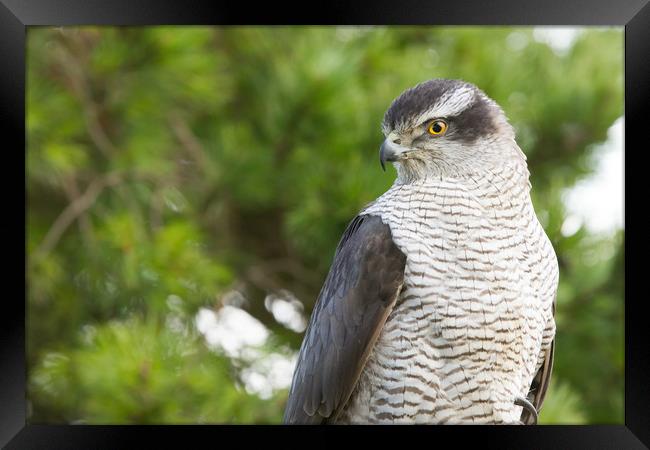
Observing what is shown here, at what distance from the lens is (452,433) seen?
82.3 inches

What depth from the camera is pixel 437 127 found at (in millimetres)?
2326

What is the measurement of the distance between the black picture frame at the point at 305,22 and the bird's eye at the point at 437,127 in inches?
11.8

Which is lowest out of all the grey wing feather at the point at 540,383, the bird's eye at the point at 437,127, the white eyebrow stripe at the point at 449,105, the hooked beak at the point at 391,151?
the grey wing feather at the point at 540,383

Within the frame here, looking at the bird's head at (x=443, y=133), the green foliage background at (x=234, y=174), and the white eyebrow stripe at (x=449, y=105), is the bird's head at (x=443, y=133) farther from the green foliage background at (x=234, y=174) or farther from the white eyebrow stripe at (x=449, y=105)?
the green foliage background at (x=234, y=174)

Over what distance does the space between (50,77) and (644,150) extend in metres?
2.39

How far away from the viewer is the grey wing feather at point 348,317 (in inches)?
84.1

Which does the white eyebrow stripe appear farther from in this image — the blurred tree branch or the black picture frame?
the blurred tree branch

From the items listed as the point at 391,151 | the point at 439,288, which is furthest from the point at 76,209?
the point at 439,288

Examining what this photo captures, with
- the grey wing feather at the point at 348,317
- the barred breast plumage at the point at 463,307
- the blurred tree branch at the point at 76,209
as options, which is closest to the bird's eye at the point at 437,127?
the barred breast plumage at the point at 463,307

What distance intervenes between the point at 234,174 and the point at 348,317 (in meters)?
1.57

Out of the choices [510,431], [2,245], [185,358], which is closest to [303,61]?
[185,358]

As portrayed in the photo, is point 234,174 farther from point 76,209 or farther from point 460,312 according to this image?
point 460,312

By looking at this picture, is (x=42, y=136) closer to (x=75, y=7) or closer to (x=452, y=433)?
(x=75, y=7)

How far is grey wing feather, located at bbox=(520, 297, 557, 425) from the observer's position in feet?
7.83
